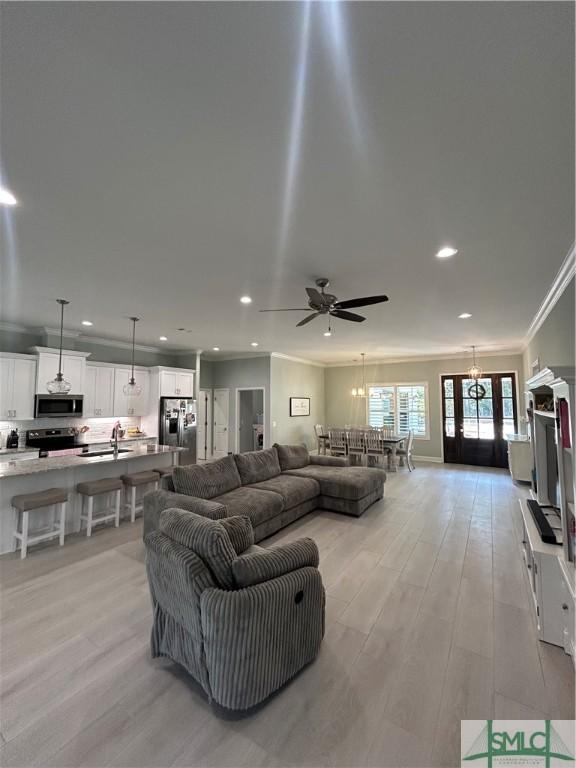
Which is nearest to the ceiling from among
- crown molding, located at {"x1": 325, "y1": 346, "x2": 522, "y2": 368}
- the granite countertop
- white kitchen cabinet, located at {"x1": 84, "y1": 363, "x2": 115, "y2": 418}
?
the granite countertop

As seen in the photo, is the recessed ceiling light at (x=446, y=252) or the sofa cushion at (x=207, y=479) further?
the sofa cushion at (x=207, y=479)

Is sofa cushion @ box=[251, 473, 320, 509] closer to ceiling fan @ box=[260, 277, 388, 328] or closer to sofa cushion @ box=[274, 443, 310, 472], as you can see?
sofa cushion @ box=[274, 443, 310, 472]

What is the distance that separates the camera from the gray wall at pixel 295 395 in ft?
27.3

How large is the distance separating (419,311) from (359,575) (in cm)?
347

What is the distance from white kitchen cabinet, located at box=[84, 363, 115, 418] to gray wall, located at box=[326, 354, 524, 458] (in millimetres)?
6559

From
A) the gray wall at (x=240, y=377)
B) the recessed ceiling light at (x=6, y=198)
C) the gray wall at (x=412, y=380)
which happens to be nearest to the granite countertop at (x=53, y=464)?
the recessed ceiling light at (x=6, y=198)

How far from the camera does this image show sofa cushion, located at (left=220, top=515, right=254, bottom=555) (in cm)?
230

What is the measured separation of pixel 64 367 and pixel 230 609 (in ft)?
18.8

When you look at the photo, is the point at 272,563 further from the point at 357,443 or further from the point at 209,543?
the point at 357,443

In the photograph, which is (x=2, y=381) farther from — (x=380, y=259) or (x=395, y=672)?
(x=395, y=672)

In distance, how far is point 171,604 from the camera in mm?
1888

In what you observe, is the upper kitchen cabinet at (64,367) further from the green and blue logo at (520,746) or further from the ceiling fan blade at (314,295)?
the green and blue logo at (520,746)

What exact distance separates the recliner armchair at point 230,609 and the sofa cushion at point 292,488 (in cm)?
214

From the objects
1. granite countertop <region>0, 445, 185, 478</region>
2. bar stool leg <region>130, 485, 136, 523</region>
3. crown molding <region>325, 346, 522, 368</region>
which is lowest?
bar stool leg <region>130, 485, 136, 523</region>
